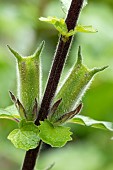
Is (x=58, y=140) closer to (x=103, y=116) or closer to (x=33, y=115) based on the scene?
(x=33, y=115)

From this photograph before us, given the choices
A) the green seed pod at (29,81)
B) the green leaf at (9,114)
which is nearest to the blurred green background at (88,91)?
the green leaf at (9,114)

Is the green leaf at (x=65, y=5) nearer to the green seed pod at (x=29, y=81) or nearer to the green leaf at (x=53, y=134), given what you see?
the green seed pod at (x=29, y=81)

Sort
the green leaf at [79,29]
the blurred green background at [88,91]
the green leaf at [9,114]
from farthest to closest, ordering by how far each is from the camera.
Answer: the blurred green background at [88,91], the green leaf at [9,114], the green leaf at [79,29]

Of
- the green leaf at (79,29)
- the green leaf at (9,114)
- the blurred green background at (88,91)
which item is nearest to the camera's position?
the green leaf at (79,29)

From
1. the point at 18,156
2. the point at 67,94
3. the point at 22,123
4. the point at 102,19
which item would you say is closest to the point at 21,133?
the point at 22,123

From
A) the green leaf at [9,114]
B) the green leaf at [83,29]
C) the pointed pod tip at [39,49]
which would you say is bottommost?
the green leaf at [9,114]

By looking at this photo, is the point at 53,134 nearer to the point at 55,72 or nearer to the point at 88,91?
the point at 55,72

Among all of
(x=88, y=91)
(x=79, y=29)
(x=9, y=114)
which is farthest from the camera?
(x=88, y=91)

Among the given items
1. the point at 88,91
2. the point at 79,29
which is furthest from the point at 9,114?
the point at 88,91
